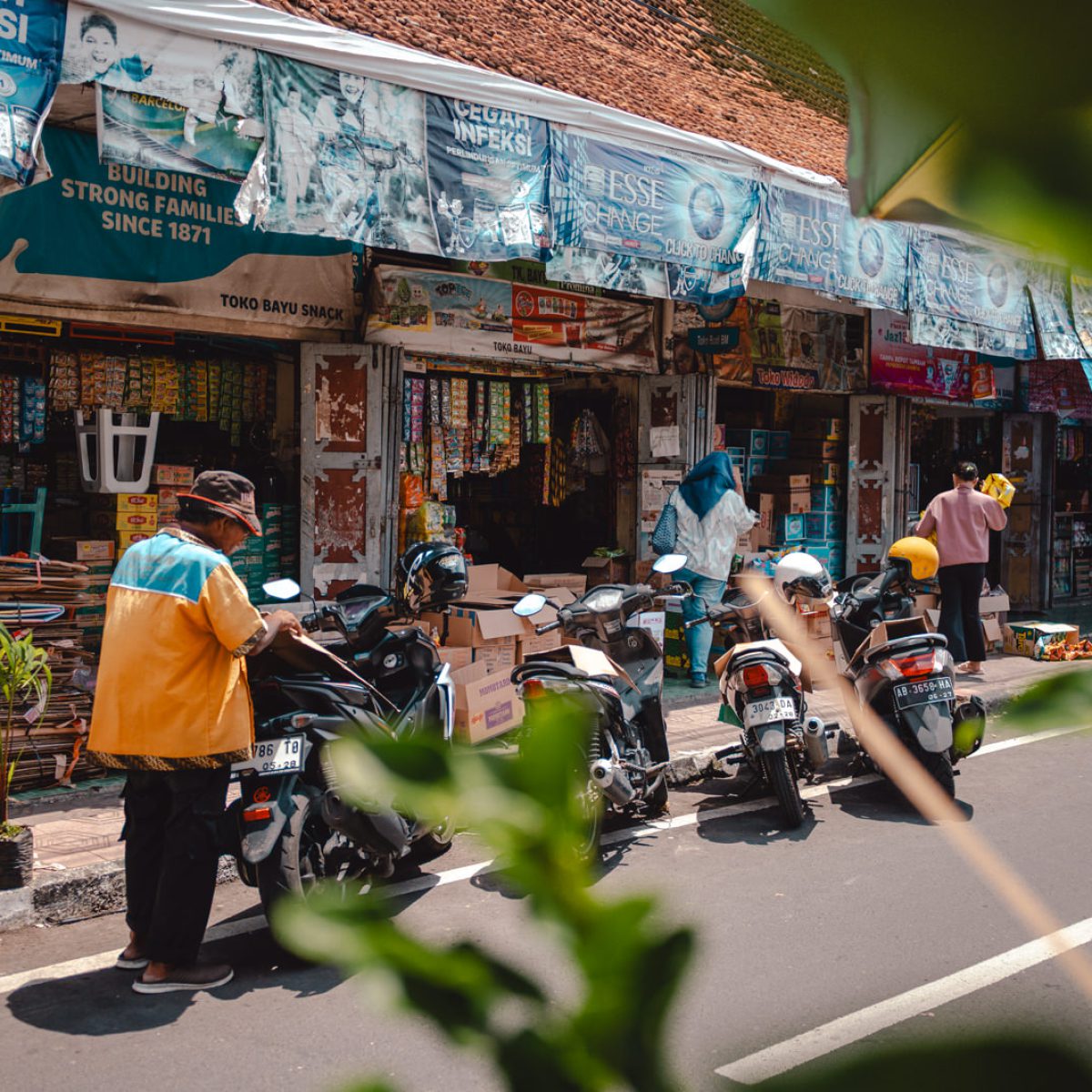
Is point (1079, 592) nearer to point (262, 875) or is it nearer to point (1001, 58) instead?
point (262, 875)

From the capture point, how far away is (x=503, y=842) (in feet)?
1.82

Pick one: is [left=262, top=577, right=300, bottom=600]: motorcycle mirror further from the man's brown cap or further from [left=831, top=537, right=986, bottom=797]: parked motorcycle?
[left=831, top=537, right=986, bottom=797]: parked motorcycle

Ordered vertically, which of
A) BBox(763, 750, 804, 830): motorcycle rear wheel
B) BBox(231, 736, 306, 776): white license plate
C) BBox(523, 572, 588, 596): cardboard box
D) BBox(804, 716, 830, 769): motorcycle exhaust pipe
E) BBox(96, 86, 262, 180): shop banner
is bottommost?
BBox(763, 750, 804, 830): motorcycle rear wheel

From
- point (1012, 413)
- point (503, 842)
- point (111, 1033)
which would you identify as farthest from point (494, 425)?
point (503, 842)

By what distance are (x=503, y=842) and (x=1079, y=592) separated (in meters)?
16.2

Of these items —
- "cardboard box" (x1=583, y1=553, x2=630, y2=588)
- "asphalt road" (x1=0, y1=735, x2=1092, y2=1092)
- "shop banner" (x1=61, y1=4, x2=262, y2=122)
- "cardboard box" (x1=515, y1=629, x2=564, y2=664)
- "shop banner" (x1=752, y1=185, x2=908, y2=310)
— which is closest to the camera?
"asphalt road" (x1=0, y1=735, x2=1092, y2=1092)

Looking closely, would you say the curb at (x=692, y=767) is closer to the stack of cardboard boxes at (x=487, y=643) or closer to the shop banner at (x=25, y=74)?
the stack of cardboard boxes at (x=487, y=643)

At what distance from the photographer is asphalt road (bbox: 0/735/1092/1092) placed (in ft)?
11.7

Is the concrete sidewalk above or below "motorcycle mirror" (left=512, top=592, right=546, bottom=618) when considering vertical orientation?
below

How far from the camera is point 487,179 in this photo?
6.96 metres

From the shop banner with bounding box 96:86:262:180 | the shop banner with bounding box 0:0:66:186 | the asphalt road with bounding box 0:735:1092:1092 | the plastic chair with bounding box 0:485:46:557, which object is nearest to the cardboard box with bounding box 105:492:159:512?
the plastic chair with bounding box 0:485:46:557

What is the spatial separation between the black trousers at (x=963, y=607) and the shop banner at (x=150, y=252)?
540 centimetres

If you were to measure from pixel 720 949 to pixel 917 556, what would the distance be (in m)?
4.55

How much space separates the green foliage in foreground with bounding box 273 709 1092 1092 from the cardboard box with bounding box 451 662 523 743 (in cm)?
628
